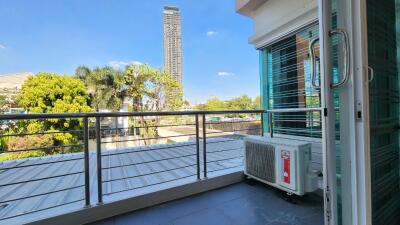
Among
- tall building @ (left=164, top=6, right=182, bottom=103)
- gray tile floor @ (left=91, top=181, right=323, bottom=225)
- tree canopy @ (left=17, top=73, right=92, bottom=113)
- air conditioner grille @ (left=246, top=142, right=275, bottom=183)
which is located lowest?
gray tile floor @ (left=91, top=181, right=323, bottom=225)

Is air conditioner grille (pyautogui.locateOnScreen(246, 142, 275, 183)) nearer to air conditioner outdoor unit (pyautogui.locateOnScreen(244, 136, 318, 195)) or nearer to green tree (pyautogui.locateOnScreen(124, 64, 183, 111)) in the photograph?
air conditioner outdoor unit (pyautogui.locateOnScreen(244, 136, 318, 195))

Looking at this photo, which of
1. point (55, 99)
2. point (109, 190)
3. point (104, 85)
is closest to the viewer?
point (109, 190)

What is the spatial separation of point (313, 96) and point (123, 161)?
10.1 ft

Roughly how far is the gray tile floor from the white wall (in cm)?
249

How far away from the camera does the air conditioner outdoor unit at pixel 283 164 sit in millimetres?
1978

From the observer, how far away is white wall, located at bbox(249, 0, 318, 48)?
3.18 metres

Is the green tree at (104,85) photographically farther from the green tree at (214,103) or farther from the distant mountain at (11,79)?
the green tree at (214,103)

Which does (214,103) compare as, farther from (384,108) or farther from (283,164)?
(384,108)

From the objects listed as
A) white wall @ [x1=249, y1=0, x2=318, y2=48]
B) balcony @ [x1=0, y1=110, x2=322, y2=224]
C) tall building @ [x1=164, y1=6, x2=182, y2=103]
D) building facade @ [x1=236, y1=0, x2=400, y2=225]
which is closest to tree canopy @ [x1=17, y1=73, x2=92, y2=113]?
balcony @ [x1=0, y1=110, x2=322, y2=224]

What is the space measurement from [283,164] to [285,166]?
0.09 feet

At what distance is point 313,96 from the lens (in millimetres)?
3088

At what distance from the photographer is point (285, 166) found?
208cm

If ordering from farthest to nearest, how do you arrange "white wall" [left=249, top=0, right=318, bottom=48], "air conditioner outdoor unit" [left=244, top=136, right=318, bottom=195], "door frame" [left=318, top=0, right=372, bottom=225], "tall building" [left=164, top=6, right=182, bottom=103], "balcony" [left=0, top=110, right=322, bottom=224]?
"tall building" [left=164, top=6, right=182, bottom=103], "white wall" [left=249, top=0, right=318, bottom=48], "air conditioner outdoor unit" [left=244, top=136, right=318, bottom=195], "balcony" [left=0, top=110, right=322, bottom=224], "door frame" [left=318, top=0, right=372, bottom=225]

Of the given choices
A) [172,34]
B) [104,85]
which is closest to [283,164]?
[104,85]
